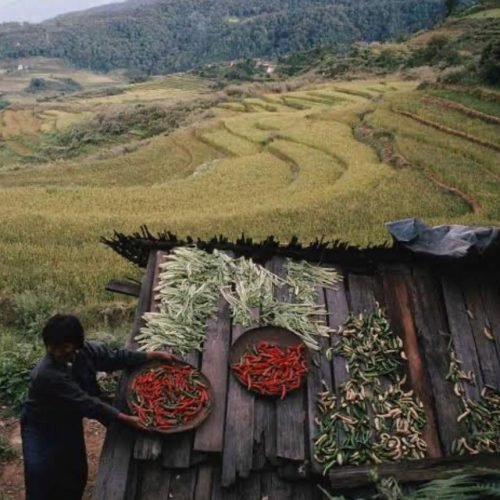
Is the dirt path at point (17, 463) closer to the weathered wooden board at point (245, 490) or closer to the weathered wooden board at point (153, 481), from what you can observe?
the weathered wooden board at point (153, 481)

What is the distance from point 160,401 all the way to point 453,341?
1.89m

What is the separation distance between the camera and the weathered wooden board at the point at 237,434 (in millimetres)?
3273

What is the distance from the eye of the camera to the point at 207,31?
481ft

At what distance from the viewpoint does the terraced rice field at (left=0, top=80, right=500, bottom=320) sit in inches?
399

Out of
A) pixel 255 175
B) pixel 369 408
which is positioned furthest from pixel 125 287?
pixel 255 175

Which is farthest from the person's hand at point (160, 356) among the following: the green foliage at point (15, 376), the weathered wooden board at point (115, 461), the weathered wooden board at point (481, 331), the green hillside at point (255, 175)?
the green hillside at point (255, 175)

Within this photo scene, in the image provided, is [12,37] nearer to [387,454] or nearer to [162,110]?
[162,110]

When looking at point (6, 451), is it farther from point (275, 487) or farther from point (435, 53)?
point (435, 53)

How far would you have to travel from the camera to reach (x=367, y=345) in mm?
3938

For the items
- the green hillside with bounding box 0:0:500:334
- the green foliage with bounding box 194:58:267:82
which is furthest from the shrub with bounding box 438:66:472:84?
the green foliage with bounding box 194:58:267:82

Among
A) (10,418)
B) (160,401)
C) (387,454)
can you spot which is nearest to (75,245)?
(10,418)

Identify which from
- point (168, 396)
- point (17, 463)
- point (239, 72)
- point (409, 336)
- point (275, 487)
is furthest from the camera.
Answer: point (239, 72)

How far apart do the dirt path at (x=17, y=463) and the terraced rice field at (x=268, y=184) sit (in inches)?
93.8

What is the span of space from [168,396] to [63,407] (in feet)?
1.89
